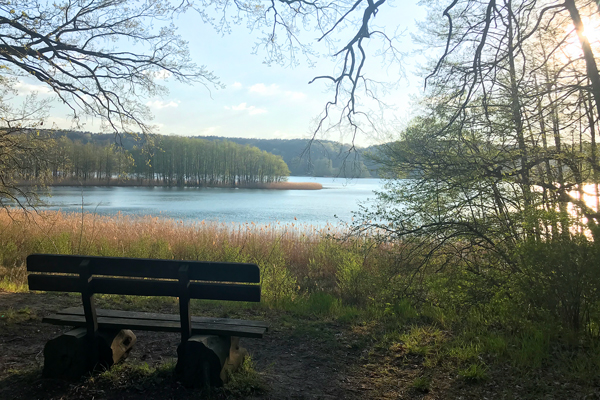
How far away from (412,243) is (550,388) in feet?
9.94

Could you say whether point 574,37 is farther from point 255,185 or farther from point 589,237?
point 255,185

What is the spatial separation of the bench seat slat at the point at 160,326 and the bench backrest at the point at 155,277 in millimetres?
95

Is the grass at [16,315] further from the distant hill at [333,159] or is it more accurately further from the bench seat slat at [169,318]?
the distant hill at [333,159]

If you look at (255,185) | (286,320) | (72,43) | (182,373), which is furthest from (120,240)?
(255,185)

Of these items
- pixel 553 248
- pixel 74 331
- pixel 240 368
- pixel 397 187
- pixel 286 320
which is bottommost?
pixel 286 320

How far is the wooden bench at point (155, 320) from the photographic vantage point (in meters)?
2.78

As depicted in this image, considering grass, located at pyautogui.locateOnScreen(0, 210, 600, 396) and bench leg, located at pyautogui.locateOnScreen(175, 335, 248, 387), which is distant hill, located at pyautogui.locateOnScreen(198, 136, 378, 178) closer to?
grass, located at pyautogui.locateOnScreen(0, 210, 600, 396)

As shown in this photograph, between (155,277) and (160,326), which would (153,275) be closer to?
(155,277)

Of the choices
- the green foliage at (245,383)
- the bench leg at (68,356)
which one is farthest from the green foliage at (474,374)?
the bench leg at (68,356)

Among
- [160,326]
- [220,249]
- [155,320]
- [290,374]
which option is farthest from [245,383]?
[220,249]

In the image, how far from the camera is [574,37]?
521cm

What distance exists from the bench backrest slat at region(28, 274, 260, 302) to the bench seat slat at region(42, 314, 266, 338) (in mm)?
228

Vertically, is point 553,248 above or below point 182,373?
above

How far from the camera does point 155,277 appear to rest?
282 centimetres
